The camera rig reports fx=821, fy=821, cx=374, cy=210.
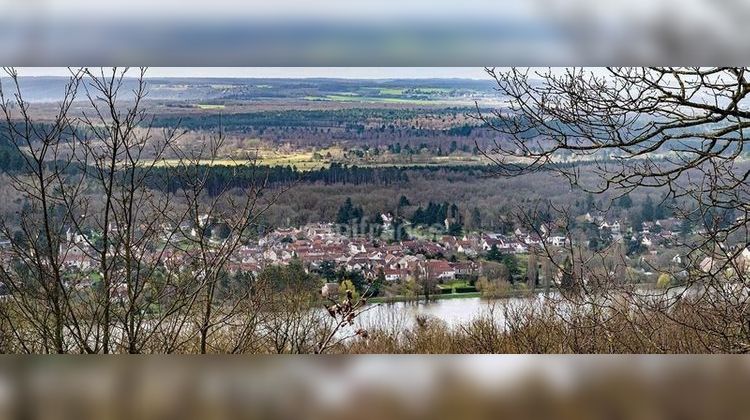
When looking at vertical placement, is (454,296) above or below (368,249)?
below

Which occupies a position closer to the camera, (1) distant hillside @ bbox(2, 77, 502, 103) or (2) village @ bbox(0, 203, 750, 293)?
(1) distant hillside @ bbox(2, 77, 502, 103)

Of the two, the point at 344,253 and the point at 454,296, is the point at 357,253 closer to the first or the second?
the point at 344,253

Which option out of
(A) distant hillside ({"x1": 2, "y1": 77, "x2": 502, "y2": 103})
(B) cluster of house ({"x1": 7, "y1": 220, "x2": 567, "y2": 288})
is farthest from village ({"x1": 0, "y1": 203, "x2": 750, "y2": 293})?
(A) distant hillside ({"x1": 2, "y1": 77, "x2": 502, "y2": 103})

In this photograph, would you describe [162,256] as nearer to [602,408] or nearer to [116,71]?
[116,71]

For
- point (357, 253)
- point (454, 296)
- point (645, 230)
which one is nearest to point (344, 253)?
point (357, 253)

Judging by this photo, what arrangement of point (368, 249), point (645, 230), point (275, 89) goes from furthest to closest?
point (645, 230) < point (368, 249) < point (275, 89)

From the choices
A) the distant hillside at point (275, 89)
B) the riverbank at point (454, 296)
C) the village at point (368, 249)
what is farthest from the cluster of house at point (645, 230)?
the distant hillside at point (275, 89)

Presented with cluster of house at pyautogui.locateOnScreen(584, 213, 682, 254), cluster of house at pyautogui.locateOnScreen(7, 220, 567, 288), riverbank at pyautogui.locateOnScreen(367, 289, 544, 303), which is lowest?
riverbank at pyautogui.locateOnScreen(367, 289, 544, 303)

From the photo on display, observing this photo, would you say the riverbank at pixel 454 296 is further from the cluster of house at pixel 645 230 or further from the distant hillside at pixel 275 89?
the distant hillside at pixel 275 89

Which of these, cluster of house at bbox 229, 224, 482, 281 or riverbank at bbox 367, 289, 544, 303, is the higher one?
cluster of house at bbox 229, 224, 482, 281

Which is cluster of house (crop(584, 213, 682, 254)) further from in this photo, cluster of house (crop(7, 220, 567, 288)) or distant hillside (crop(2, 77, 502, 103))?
distant hillside (crop(2, 77, 502, 103))
